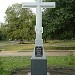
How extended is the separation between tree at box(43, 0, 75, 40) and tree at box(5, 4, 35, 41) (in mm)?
23737

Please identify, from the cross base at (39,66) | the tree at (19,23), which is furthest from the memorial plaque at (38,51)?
the tree at (19,23)

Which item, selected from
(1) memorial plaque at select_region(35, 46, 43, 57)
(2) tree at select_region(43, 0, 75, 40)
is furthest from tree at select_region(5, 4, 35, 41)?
(1) memorial plaque at select_region(35, 46, 43, 57)

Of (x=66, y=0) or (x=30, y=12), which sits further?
(x=30, y=12)

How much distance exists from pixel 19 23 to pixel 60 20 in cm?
2880

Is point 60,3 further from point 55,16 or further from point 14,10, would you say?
point 14,10

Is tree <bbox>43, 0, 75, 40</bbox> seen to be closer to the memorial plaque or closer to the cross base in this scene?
the memorial plaque

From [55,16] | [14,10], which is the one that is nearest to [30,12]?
[14,10]

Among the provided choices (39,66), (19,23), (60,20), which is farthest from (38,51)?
(19,23)

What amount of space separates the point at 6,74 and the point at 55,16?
21374mm

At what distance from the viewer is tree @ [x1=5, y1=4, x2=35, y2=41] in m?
58.8

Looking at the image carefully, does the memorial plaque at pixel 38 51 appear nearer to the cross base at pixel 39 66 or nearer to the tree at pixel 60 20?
the cross base at pixel 39 66

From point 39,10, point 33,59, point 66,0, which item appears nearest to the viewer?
point 33,59

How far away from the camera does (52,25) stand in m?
32.6

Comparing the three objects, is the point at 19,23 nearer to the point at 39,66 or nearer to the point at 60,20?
the point at 60,20
